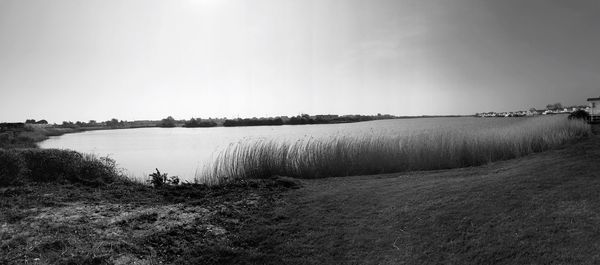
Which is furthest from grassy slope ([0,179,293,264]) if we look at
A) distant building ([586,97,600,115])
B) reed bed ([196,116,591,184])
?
distant building ([586,97,600,115])

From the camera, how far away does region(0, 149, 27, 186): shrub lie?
11.0m

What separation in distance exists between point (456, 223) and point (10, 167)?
13.1 metres

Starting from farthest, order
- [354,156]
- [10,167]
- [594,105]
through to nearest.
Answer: [594,105], [354,156], [10,167]

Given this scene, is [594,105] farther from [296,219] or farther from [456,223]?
[296,219]

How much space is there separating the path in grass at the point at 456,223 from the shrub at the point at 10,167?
29.8ft

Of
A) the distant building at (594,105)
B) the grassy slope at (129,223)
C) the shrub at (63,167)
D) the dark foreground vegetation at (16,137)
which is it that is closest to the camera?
the grassy slope at (129,223)

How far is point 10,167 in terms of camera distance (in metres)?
11.2

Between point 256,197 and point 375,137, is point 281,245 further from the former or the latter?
Result: point 375,137

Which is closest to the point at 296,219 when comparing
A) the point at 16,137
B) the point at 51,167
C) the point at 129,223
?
the point at 129,223

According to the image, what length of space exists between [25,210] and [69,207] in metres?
0.84

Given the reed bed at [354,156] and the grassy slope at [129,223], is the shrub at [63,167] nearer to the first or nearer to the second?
the grassy slope at [129,223]

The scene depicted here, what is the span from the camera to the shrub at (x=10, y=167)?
36.2ft

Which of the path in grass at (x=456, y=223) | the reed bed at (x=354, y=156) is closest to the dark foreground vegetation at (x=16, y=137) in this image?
the reed bed at (x=354, y=156)

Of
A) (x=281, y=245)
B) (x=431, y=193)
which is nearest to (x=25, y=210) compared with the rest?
(x=281, y=245)
